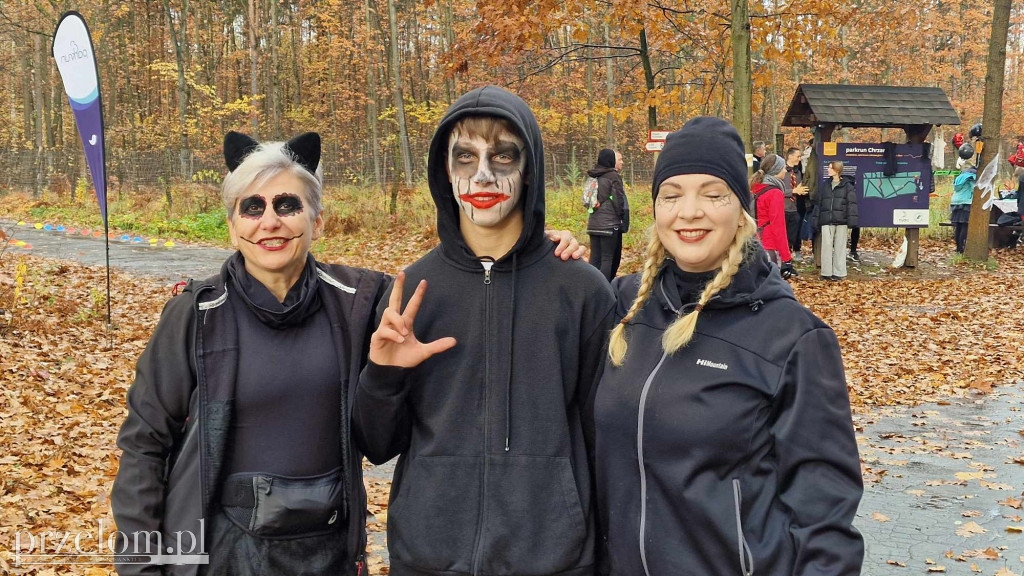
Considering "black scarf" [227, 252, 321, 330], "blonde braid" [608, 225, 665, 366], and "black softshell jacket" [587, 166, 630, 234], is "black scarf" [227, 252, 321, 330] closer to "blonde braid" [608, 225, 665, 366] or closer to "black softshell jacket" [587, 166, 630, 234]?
"blonde braid" [608, 225, 665, 366]

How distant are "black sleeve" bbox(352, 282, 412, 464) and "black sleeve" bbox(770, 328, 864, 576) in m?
1.09

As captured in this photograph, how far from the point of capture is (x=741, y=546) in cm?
225

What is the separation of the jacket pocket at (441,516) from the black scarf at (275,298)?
615 millimetres

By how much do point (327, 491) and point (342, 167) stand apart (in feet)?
91.7

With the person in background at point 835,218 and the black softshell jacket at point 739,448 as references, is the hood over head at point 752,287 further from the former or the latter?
the person in background at point 835,218

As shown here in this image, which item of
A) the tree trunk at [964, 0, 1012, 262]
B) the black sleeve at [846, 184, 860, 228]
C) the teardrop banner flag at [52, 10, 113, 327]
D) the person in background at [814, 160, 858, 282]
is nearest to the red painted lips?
the teardrop banner flag at [52, 10, 113, 327]

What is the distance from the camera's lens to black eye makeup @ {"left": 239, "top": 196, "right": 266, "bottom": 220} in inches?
111

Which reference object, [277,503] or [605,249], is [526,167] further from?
[605,249]

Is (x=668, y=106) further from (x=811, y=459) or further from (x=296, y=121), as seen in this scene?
(x=296, y=121)

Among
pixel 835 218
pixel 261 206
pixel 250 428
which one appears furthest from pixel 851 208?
pixel 250 428

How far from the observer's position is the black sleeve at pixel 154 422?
2584 millimetres

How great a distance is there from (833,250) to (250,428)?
47.6 feet

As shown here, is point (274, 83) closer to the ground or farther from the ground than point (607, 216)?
farther from the ground

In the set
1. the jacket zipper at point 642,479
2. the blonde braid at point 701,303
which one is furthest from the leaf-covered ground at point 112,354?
the blonde braid at point 701,303
